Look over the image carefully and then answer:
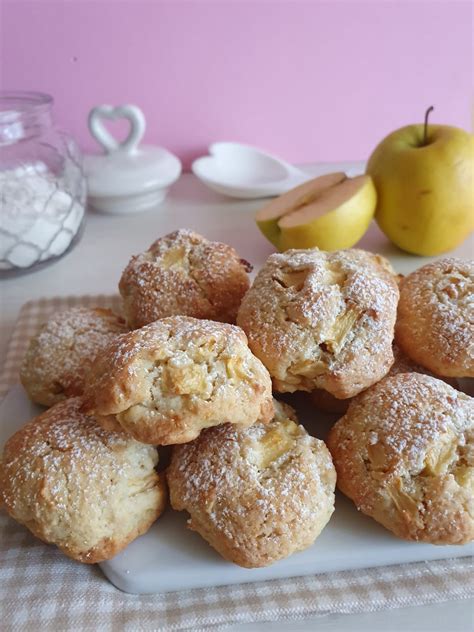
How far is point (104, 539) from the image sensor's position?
801 millimetres

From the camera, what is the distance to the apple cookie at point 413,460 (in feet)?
2.56

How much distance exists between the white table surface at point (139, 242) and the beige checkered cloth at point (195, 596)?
0.64 meters

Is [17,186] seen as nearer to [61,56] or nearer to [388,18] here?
[61,56]

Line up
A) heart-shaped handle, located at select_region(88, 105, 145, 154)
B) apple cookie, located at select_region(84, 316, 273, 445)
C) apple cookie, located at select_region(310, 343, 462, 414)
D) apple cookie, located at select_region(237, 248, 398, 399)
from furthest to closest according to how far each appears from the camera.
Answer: heart-shaped handle, located at select_region(88, 105, 145, 154)
apple cookie, located at select_region(310, 343, 462, 414)
apple cookie, located at select_region(237, 248, 398, 399)
apple cookie, located at select_region(84, 316, 273, 445)

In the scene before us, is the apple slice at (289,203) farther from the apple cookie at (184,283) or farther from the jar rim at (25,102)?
the jar rim at (25,102)

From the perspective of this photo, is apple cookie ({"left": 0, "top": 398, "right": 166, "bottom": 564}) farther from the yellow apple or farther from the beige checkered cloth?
the yellow apple

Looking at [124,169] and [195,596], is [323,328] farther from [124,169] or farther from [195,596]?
[124,169]

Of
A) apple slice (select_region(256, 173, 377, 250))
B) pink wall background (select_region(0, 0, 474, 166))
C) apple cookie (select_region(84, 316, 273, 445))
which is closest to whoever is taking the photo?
apple cookie (select_region(84, 316, 273, 445))

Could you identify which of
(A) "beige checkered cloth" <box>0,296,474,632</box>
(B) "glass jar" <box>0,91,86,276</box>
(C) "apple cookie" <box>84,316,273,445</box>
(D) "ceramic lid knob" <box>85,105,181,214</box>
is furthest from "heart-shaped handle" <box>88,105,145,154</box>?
(A) "beige checkered cloth" <box>0,296,474,632</box>

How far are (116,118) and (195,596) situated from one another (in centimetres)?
156

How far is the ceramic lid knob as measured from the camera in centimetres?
193

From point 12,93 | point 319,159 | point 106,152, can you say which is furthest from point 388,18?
point 12,93

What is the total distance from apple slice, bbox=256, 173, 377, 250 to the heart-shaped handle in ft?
1.85

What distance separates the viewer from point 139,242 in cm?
187
